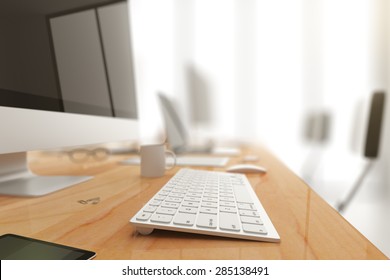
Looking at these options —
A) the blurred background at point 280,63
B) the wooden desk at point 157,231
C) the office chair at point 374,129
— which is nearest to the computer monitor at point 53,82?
the wooden desk at point 157,231

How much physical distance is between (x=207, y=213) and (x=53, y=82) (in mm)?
462

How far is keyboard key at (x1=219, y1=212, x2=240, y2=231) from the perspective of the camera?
33cm

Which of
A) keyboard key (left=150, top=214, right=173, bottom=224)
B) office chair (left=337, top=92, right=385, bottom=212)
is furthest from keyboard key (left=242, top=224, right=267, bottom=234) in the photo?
office chair (left=337, top=92, right=385, bottom=212)

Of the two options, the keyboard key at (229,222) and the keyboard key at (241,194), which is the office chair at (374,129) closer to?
the keyboard key at (241,194)

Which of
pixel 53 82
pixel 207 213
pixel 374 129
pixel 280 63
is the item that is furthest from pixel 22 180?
pixel 280 63

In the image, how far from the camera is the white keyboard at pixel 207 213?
327 mm

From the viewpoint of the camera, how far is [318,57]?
3197 mm

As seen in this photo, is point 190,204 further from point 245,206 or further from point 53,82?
point 53,82

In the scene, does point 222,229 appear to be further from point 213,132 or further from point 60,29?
point 213,132

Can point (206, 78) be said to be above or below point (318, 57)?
Result: below

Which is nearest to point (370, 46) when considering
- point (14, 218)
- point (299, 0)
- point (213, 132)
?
point (299, 0)

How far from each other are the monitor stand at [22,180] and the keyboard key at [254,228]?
0.44m

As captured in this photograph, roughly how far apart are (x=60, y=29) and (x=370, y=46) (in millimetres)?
3645

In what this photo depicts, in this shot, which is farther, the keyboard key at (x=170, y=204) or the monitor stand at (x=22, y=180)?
the monitor stand at (x=22, y=180)
